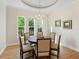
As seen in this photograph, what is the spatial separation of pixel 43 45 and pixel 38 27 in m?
5.26

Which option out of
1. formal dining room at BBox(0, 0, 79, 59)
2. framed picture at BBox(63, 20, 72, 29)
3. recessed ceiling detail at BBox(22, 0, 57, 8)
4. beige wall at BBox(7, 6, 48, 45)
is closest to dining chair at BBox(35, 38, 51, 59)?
formal dining room at BBox(0, 0, 79, 59)

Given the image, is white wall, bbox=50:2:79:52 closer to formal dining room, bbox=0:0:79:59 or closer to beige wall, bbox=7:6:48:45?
formal dining room, bbox=0:0:79:59

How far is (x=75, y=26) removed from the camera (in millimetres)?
5555

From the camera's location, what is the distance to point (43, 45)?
3.40 metres

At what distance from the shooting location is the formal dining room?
4.50 metres

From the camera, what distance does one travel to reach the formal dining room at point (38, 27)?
4496 mm

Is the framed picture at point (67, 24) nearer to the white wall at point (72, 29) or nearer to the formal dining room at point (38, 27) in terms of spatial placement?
the formal dining room at point (38, 27)

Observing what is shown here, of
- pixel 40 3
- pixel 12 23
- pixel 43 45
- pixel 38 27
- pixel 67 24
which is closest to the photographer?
pixel 43 45

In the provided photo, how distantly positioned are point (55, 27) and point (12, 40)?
11.0 feet

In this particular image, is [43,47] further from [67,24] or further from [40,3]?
[67,24]

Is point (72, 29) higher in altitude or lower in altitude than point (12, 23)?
lower

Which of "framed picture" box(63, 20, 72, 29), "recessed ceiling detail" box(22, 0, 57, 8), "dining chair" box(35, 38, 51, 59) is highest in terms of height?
"recessed ceiling detail" box(22, 0, 57, 8)

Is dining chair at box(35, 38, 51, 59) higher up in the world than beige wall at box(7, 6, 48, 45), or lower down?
lower down

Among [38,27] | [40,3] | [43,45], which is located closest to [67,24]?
[40,3]
